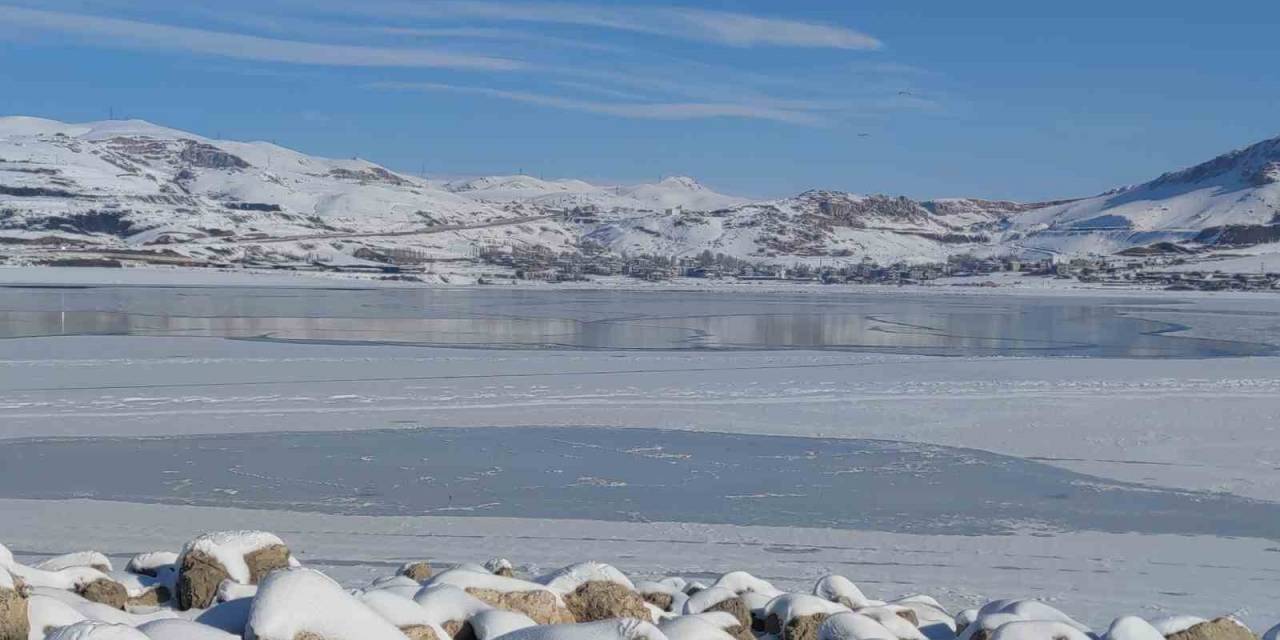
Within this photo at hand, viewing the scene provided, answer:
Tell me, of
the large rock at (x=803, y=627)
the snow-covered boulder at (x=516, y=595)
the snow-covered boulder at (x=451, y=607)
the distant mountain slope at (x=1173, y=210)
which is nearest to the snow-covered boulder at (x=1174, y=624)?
the large rock at (x=803, y=627)

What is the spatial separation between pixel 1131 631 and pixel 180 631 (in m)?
4.50

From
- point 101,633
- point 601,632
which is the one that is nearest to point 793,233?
point 601,632

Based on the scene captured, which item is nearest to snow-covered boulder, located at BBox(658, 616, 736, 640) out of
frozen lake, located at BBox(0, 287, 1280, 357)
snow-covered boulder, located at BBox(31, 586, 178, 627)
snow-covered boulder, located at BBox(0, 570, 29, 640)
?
snow-covered boulder, located at BBox(31, 586, 178, 627)

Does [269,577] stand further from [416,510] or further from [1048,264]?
[1048,264]

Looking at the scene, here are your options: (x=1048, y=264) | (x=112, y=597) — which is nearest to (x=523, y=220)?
(x=1048, y=264)

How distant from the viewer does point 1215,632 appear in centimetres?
665

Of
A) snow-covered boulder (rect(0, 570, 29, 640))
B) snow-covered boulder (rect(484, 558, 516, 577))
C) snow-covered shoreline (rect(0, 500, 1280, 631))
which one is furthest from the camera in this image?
snow-covered shoreline (rect(0, 500, 1280, 631))

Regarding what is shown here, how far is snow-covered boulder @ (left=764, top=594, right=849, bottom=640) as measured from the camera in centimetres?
674

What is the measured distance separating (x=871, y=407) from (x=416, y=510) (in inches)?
349

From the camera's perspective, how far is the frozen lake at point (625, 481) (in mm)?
11773

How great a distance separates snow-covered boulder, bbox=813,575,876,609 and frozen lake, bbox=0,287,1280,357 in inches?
784

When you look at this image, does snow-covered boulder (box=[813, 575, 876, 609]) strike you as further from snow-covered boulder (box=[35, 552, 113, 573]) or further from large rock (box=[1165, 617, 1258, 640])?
snow-covered boulder (box=[35, 552, 113, 573])

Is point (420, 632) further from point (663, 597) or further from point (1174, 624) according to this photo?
point (1174, 624)

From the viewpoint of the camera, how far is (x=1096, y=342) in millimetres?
31922
